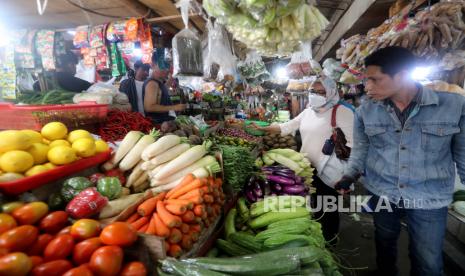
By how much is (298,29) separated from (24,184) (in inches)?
78.5

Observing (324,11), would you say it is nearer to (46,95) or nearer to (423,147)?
(423,147)

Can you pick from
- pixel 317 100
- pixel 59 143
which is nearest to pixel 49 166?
pixel 59 143

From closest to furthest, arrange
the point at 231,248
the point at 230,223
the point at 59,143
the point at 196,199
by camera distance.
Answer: the point at 196,199 → the point at 59,143 → the point at 231,248 → the point at 230,223

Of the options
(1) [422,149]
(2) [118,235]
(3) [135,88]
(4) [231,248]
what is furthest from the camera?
(3) [135,88]

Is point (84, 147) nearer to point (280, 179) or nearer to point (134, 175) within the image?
point (134, 175)

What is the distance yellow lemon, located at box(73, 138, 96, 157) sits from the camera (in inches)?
64.5

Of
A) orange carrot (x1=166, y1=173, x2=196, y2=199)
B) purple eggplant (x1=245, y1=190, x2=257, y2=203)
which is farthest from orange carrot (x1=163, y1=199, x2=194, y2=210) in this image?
purple eggplant (x1=245, y1=190, x2=257, y2=203)

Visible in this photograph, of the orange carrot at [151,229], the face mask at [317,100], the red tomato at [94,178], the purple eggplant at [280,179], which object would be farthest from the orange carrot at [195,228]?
the face mask at [317,100]

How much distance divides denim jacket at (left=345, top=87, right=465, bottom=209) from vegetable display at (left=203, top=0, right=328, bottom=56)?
43.0 inches

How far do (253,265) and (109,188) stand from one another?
0.98 metres

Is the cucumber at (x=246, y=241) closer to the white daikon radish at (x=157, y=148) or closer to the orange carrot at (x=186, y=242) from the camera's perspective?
the orange carrot at (x=186, y=242)

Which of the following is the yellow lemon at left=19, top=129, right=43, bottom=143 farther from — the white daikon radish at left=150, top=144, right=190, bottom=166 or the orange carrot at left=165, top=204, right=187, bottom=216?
the orange carrot at left=165, top=204, right=187, bottom=216

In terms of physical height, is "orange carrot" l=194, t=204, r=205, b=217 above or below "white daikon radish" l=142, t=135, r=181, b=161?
below

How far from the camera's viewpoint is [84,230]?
3.67 ft
